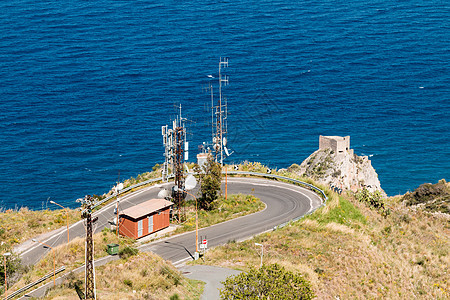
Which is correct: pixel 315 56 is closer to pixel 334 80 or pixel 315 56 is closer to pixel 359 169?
pixel 334 80

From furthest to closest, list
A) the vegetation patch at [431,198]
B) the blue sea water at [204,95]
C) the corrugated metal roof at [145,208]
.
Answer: the blue sea water at [204,95], the vegetation patch at [431,198], the corrugated metal roof at [145,208]

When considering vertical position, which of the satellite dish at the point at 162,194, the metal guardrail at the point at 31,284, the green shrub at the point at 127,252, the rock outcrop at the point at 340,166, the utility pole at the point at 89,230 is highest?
the utility pole at the point at 89,230

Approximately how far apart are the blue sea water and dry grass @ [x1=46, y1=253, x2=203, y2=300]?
69.1 metres

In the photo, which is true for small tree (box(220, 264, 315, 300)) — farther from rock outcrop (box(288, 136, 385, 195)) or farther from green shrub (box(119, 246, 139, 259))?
rock outcrop (box(288, 136, 385, 195))

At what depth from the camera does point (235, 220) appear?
67.1 meters

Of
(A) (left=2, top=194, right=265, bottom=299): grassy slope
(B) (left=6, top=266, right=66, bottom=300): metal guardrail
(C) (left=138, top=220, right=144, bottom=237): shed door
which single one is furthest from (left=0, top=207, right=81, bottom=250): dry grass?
(B) (left=6, top=266, right=66, bottom=300): metal guardrail

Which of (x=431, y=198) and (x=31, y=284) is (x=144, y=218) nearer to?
(x=31, y=284)

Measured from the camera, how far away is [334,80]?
557 ft

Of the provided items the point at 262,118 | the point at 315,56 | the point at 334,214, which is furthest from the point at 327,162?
the point at 334,214

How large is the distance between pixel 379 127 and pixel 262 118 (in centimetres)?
3362

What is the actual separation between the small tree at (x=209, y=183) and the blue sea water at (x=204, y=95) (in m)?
55.5

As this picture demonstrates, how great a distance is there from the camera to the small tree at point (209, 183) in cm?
6675

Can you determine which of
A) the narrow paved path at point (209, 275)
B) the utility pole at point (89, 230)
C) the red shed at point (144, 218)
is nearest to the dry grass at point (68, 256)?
the red shed at point (144, 218)

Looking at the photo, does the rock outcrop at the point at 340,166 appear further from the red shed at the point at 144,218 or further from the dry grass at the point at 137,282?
the dry grass at the point at 137,282
